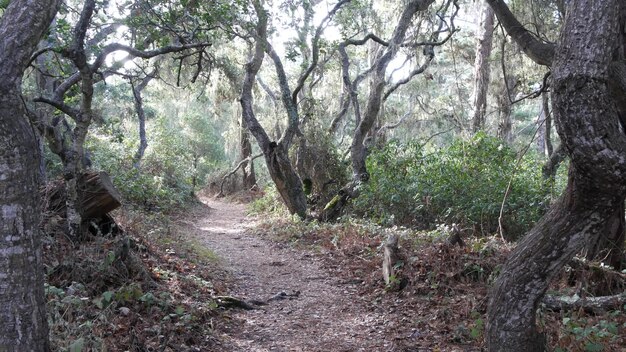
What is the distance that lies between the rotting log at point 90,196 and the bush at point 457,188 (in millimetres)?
6142

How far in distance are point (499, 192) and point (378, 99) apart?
5000 millimetres

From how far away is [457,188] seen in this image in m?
10.2

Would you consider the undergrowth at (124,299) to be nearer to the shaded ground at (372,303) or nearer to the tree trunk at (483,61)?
the shaded ground at (372,303)

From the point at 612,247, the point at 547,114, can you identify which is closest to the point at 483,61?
the point at 612,247

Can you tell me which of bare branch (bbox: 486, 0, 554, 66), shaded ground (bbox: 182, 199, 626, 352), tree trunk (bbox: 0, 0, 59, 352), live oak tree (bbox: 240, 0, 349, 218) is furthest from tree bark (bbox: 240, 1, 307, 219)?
tree trunk (bbox: 0, 0, 59, 352)

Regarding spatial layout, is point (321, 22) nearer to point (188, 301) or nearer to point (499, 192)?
point (499, 192)

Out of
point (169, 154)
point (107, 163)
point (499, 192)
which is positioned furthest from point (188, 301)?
point (169, 154)

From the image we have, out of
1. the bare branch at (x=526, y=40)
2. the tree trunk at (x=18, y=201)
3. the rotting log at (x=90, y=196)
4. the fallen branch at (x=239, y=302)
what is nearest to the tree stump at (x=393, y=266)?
the fallen branch at (x=239, y=302)

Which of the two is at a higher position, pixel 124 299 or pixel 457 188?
pixel 457 188

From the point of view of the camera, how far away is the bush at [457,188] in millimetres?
9562

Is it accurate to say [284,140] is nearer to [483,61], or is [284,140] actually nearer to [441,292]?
[483,61]

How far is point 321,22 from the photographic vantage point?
524 inches

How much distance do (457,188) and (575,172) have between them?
6.77 metres

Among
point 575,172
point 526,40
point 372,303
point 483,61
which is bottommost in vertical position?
point 372,303
